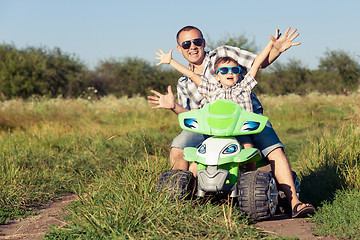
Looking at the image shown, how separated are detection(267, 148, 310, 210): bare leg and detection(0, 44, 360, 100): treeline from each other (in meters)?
24.3

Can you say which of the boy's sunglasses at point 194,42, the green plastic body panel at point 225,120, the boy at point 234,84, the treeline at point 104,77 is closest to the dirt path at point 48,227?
the boy at point 234,84

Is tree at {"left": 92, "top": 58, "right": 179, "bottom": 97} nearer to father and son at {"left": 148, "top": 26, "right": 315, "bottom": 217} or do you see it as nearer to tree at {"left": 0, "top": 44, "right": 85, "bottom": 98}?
tree at {"left": 0, "top": 44, "right": 85, "bottom": 98}

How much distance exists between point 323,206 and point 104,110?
11762mm

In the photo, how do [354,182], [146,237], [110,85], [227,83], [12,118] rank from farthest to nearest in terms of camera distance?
[110,85]
[12,118]
[354,182]
[227,83]
[146,237]

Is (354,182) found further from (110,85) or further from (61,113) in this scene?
(110,85)

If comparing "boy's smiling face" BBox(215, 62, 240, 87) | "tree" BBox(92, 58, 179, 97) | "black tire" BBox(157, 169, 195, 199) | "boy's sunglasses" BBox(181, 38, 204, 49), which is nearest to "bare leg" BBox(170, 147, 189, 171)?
"black tire" BBox(157, 169, 195, 199)

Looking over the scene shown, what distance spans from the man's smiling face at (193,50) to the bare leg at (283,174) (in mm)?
1331

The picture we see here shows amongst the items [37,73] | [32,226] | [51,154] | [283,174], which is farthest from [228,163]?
[37,73]

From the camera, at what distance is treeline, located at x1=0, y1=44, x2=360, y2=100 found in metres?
31.0

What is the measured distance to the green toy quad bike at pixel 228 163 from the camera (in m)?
3.61

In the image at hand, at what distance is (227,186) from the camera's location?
3.70 m

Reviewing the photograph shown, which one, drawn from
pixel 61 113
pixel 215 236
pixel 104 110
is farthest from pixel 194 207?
pixel 104 110

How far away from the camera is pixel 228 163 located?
373 cm

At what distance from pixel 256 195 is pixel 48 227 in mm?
1941
